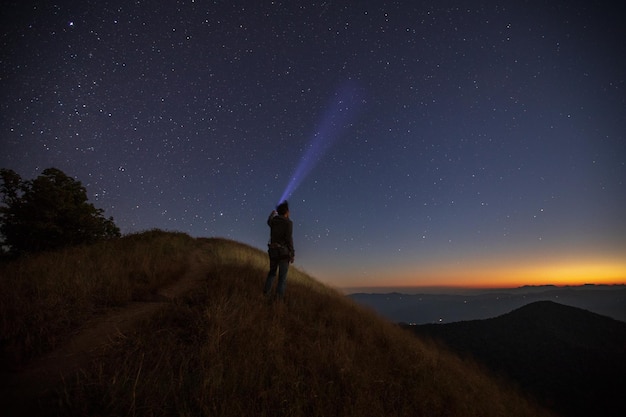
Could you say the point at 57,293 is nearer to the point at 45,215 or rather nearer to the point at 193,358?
the point at 193,358

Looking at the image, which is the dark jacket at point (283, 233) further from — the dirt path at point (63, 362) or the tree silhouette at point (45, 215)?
the tree silhouette at point (45, 215)

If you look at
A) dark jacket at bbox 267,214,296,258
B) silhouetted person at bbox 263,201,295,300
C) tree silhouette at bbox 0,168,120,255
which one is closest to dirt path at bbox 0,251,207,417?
silhouetted person at bbox 263,201,295,300

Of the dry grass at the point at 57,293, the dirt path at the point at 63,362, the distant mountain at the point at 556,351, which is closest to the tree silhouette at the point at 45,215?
the dry grass at the point at 57,293

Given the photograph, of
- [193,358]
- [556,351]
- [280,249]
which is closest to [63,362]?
[193,358]

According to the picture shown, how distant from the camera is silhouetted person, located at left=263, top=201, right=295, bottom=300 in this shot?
6.64 meters

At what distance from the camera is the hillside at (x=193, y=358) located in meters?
2.78

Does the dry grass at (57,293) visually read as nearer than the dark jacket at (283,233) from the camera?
Yes

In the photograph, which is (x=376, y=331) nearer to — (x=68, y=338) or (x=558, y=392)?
(x=68, y=338)

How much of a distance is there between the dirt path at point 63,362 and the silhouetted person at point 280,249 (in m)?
2.64

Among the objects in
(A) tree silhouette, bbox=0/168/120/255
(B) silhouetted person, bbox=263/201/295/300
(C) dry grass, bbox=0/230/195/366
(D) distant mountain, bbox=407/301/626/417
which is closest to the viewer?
(C) dry grass, bbox=0/230/195/366

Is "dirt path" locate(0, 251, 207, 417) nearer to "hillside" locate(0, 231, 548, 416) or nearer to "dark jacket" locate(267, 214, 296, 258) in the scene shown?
"hillside" locate(0, 231, 548, 416)

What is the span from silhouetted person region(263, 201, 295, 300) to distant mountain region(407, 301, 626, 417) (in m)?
18.5

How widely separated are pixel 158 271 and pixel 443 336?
38687mm

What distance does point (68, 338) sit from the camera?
4051 mm
